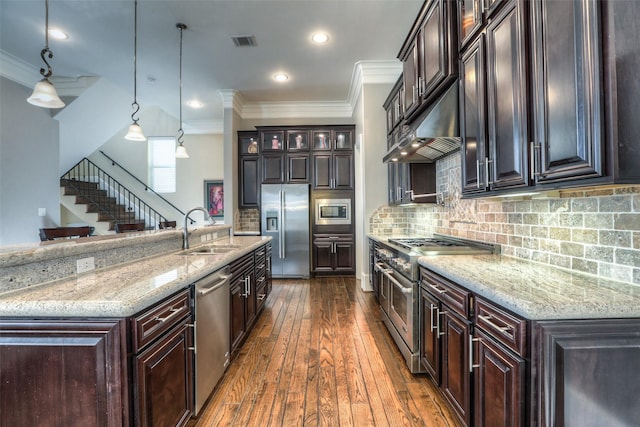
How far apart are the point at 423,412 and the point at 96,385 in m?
1.74

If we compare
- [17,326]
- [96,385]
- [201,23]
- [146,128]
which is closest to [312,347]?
[96,385]

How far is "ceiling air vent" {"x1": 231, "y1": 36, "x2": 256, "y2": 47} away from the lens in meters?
3.68

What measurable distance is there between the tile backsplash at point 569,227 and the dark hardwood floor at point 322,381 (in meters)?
1.14

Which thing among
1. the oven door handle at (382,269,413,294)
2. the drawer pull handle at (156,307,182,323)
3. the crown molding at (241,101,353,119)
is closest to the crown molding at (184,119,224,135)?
the crown molding at (241,101,353,119)

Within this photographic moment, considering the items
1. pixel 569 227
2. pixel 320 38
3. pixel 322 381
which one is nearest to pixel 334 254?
pixel 322 381

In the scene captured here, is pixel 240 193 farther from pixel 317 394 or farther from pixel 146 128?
pixel 317 394

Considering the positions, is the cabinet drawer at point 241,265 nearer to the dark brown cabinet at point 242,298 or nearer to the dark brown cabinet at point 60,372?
the dark brown cabinet at point 242,298

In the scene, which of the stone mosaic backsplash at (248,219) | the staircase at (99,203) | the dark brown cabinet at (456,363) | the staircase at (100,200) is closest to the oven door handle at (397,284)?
the dark brown cabinet at (456,363)

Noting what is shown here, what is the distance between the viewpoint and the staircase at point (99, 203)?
6699mm

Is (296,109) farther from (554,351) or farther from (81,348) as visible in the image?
(554,351)

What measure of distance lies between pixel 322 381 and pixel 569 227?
1.84m

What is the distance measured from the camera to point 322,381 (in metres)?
2.14

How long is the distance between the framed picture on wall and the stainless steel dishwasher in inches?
221

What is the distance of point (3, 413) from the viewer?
1112 mm
